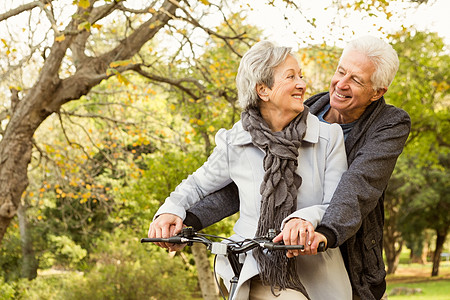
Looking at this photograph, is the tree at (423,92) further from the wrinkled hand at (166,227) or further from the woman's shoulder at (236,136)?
the wrinkled hand at (166,227)

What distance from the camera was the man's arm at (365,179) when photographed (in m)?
2.19

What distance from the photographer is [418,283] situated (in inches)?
1150

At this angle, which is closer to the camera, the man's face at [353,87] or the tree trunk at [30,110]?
the man's face at [353,87]

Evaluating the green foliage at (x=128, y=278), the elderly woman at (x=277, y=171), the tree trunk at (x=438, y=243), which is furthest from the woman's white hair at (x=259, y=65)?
the tree trunk at (x=438, y=243)

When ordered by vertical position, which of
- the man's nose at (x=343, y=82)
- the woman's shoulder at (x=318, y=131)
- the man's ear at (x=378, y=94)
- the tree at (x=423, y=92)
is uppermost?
the tree at (x=423, y=92)

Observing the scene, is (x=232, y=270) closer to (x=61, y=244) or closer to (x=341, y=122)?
(x=341, y=122)

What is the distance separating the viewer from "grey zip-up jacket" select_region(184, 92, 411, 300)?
7.30ft

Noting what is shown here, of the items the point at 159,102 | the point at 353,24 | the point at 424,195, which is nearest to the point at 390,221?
the point at 424,195

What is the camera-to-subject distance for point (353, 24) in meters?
9.25

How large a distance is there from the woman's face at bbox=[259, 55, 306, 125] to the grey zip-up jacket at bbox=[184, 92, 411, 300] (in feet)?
1.08

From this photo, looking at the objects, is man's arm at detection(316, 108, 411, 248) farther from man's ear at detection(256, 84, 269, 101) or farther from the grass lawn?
the grass lawn

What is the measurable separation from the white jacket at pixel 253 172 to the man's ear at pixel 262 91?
0.53 feet

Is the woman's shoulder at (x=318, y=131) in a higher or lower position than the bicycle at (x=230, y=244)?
higher

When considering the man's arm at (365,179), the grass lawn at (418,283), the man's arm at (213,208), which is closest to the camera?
the man's arm at (365,179)
